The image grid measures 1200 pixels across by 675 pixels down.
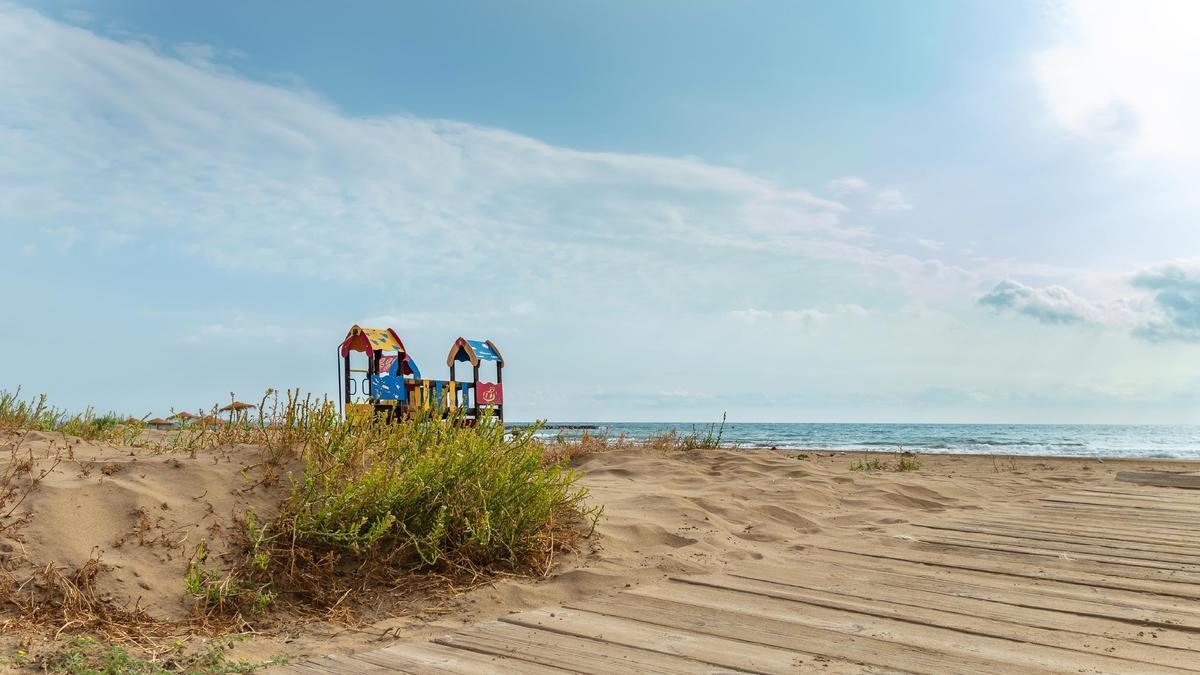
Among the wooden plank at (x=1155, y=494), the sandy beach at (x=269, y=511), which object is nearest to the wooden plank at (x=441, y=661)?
the sandy beach at (x=269, y=511)

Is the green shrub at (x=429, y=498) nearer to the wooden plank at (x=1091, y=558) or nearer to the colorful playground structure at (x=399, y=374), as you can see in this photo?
the wooden plank at (x=1091, y=558)

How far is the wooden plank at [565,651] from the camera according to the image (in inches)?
89.7

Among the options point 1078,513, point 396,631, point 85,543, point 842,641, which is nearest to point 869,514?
point 1078,513

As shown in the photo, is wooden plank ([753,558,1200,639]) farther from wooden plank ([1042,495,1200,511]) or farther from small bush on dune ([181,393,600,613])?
wooden plank ([1042,495,1200,511])

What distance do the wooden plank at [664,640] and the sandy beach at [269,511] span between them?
0.98 ft

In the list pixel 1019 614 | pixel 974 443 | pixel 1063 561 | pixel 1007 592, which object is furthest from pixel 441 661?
pixel 974 443

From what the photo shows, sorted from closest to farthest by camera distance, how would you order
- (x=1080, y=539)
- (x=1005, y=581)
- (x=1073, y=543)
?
(x=1005, y=581) < (x=1073, y=543) < (x=1080, y=539)

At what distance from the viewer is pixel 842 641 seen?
256cm

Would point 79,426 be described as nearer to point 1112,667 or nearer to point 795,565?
point 795,565

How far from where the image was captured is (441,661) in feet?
7.86

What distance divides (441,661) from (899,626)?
5.27 feet

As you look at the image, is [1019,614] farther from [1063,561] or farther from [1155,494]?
[1155,494]

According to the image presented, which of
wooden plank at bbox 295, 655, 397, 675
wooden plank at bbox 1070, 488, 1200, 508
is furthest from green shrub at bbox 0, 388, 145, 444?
wooden plank at bbox 1070, 488, 1200, 508

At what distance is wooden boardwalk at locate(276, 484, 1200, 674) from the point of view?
2.36m
